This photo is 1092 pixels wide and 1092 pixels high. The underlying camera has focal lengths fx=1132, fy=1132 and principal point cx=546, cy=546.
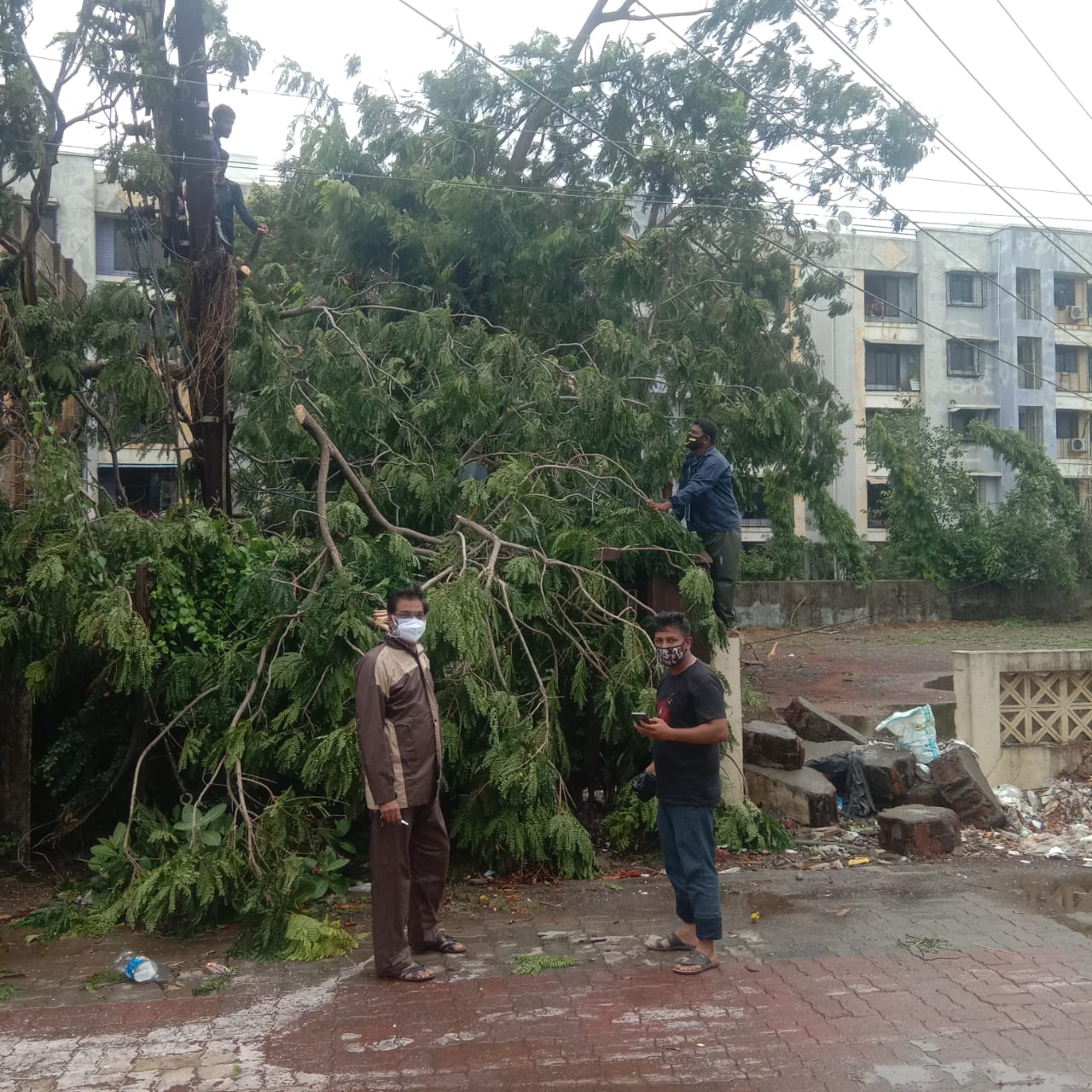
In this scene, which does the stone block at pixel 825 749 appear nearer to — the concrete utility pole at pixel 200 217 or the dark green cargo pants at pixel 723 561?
the dark green cargo pants at pixel 723 561

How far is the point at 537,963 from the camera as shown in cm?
518

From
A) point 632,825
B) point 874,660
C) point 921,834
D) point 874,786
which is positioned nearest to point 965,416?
point 874,660

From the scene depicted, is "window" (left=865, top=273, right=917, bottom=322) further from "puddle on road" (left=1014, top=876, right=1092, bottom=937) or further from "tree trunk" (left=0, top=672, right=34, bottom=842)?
"tree trunk" (left=0, top=672, right=34, bottom=842)

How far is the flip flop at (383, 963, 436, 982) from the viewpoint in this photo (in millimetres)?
4973

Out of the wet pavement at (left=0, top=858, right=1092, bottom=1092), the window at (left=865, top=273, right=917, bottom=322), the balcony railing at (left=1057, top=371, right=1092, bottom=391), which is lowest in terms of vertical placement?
the wet pavement at (left=0, top=858, right=1092, bottom=1092)

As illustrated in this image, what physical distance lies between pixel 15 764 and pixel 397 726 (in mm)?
3207

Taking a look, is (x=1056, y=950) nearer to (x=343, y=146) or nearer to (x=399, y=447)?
(x=399, y=447)

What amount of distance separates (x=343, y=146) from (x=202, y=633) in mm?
7026

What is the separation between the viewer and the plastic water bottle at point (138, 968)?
199 inches

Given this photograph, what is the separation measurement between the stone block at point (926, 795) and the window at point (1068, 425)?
31.6m

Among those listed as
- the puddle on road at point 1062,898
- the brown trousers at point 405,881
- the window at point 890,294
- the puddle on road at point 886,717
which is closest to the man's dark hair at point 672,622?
the brown trousers at point 405,881

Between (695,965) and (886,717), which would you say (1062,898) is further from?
(886,717)

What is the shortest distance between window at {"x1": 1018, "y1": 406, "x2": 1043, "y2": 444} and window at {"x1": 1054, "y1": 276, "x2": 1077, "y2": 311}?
358 centimetres

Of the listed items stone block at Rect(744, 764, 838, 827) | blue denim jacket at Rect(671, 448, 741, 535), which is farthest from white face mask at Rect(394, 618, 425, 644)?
stone block at Rect(744, 764, 838, 827)
